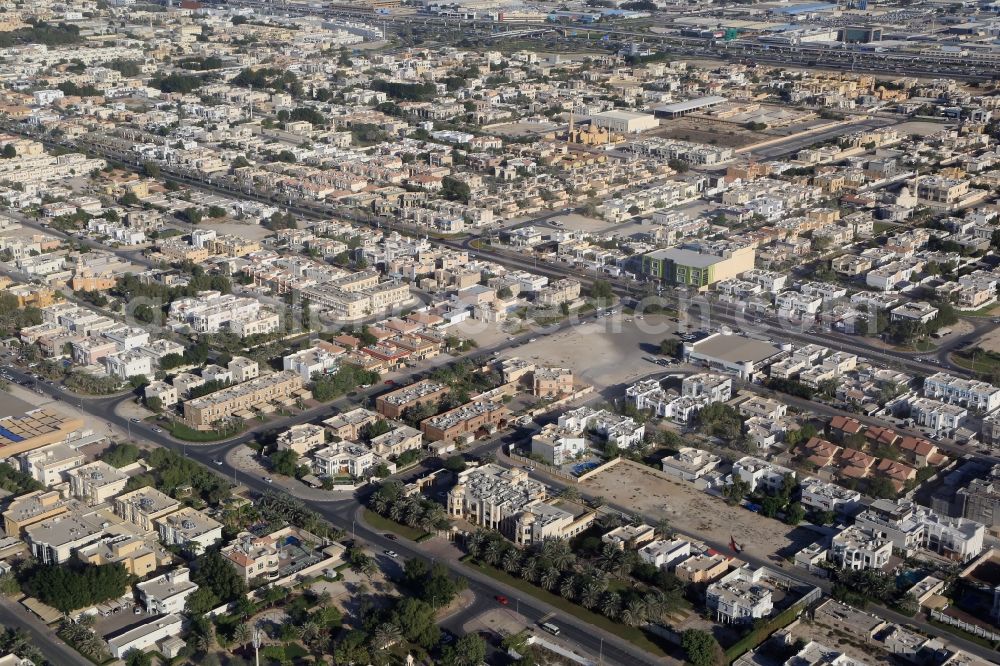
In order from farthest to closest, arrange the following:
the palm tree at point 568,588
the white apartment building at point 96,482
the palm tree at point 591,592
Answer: the white apartment building at point 96,482 → the palm tree at point 568,588 → the palm tree at point 591,592

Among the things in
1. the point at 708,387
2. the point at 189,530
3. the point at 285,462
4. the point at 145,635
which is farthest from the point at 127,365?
the point at 708,387

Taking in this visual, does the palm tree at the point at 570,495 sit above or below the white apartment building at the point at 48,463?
below

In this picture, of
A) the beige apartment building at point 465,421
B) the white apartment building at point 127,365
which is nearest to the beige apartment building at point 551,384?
the beige apartment building at point 465,421

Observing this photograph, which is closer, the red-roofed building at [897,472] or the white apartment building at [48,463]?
the white apartment building at [48,463]

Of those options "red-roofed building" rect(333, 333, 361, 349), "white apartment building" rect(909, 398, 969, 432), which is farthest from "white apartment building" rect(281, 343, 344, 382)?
"white apartment building" rect(909, 398, 969, 432)

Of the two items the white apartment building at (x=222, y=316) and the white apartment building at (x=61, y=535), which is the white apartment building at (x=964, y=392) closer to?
the white apartment building at (x=222, y=316)

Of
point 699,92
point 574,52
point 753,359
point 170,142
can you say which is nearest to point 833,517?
point 753,359

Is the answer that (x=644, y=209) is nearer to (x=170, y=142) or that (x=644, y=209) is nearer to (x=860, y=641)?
(x=170, y=142)
